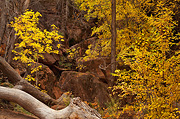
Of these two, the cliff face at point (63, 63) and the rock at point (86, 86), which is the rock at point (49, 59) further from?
the rock at point (86, 86)

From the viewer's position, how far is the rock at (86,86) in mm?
11044

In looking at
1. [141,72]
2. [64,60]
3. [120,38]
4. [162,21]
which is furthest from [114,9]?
[64,60]

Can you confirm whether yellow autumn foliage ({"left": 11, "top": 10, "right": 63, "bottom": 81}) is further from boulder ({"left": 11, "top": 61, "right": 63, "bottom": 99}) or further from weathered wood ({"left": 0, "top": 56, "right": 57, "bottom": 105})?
boulder ({"left": 11, "top": 61, "right": 63, "bottom": 99})

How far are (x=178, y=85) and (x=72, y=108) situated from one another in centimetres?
285

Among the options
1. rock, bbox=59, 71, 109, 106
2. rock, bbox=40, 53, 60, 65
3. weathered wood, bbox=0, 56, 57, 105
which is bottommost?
rock, bbox=59, 71, 109, 106

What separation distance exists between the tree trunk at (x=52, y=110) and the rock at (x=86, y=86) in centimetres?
678

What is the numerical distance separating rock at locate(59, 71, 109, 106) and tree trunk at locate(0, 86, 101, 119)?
267 inches

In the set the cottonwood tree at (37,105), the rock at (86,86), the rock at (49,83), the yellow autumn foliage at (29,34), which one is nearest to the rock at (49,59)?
the rock at (49,83)

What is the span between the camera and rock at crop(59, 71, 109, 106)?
11044 mm

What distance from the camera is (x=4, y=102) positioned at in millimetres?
5219

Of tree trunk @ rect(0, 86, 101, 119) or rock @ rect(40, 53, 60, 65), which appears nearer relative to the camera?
tree trunk @ rect(0, 86, 101, 119)

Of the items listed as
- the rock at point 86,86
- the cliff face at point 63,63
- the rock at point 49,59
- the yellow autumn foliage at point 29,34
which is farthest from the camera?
the rock at point 49,59

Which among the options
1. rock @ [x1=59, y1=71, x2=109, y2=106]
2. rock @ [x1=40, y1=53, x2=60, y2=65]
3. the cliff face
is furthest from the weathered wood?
rock @ [x1=40, y1=53, x2=60, y2=65]

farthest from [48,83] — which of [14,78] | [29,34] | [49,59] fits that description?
[14,78]
